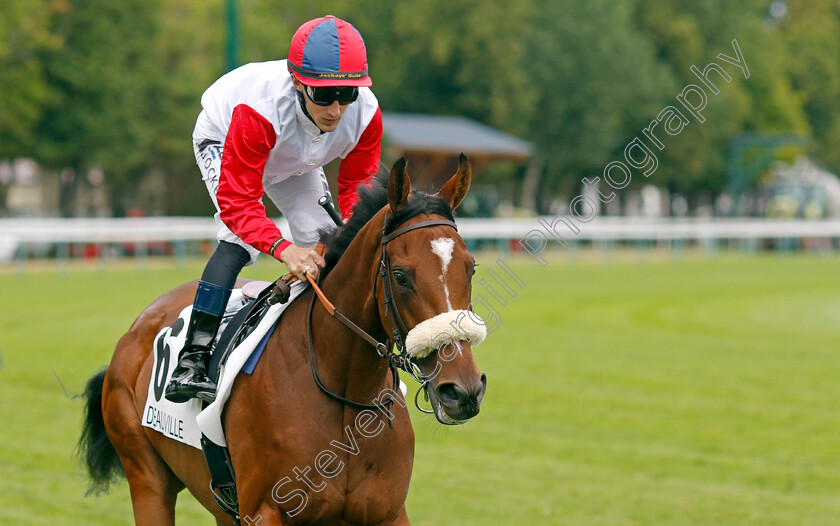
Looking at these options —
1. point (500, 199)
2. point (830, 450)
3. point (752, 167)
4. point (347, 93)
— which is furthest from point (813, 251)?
point (347, 93)

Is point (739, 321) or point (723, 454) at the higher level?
point (723, 454)

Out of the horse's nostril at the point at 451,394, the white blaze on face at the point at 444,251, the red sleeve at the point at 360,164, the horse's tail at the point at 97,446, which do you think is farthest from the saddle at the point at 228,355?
the horse's tail at the point at 97,446

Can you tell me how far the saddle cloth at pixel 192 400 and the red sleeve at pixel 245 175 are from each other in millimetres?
275

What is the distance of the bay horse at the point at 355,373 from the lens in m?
3.20

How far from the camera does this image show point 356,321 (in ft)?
11.8

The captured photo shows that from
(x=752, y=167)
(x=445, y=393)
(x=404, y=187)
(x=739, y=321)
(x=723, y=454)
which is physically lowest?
(x=752, y=167)

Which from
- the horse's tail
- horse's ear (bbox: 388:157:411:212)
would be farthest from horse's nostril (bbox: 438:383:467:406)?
the horse's tail

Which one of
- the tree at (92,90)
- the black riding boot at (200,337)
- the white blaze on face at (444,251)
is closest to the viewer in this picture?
the white blaze on face at (444,251)

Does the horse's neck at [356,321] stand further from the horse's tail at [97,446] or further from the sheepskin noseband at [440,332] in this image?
the horse's tail at [97,446]

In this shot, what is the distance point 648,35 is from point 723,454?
154ft

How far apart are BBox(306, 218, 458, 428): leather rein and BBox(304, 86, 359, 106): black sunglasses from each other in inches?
24.6

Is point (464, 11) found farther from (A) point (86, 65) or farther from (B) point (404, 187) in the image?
(B) point (404, 187)

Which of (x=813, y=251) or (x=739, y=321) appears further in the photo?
(x=813, y=251)

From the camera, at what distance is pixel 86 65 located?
30.2m
